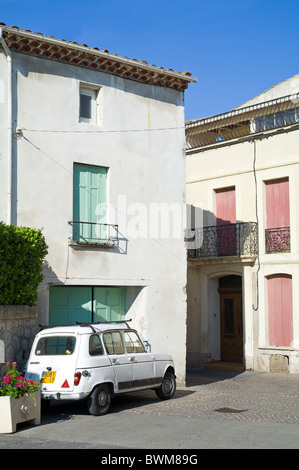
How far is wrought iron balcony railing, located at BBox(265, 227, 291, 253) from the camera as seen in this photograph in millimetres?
19984

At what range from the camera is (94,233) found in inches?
594

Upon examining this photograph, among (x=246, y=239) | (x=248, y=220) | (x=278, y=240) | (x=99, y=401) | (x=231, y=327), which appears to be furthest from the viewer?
(x=231, y=327)

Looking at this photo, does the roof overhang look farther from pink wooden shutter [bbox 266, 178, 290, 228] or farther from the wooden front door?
the wooden front door

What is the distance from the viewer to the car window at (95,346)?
1186 cm

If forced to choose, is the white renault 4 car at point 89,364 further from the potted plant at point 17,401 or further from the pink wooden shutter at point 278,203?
the pink wooden shutter at point 278,203

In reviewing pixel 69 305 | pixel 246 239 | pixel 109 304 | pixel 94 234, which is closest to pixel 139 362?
pixel 69 305

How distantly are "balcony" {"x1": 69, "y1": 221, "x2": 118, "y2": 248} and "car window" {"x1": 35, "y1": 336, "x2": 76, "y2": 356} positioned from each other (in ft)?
10.0

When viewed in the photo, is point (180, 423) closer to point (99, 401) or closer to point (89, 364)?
point (99, 401)

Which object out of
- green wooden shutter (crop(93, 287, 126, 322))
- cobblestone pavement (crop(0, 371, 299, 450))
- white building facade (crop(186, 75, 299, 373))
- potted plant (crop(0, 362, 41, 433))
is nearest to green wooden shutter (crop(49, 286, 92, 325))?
green wooden shutter (crop(93, 287, 126, 322))

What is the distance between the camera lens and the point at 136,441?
9359mm

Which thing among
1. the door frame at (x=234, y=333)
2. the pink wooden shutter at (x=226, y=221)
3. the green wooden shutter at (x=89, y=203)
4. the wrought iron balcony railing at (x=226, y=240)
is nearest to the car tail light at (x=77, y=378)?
the green wooden shutter at (x=89, y=203)

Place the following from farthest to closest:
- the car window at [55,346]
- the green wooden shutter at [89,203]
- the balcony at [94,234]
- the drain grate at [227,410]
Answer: the green wooden shutter at [89,203], the balcony at [94,234], the drain grate at [227,410], the car window at [55,346]

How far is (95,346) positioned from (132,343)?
52.5 inches

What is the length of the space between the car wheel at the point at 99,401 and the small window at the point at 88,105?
6851 millimetres
